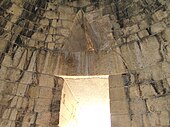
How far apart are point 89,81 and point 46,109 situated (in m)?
1.02

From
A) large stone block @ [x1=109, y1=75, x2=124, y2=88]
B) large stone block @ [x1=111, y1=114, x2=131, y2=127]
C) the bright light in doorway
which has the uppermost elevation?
large stone block @ [x1=109, y1=75, x2=124, y2=88]

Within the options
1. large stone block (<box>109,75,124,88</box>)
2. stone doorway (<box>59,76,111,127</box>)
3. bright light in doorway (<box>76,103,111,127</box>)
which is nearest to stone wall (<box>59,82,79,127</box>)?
stone doorway (<box>59,76,111,127</box>)

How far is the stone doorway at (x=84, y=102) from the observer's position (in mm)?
4284

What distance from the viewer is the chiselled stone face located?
147 inches

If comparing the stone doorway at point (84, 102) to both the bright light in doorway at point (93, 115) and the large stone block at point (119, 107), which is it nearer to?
the bright light in doorway at point (93, 115)

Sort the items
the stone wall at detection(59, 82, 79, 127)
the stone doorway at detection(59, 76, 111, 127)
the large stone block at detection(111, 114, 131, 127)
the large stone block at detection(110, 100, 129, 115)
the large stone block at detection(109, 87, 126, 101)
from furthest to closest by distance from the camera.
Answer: the stone doorway at detection(59, 76, 111, 127) < the stone wall at detection(59, 82, 79, 127) < the large stone block at detection(109, 87, 126, 101) < the large stone block at detection(110, 100, 129, 115) < the large stone block at detection(111, 114, 131, 127)

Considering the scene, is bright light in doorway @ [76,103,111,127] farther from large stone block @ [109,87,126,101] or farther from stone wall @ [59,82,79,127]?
large stone block @ [109,87,126,101]

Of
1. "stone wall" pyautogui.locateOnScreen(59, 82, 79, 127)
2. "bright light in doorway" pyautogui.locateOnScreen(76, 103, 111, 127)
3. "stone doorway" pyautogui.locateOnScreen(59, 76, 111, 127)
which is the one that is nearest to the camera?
"stone wall" pyautogui.locateOnScreen(59, 82, 79, 127)

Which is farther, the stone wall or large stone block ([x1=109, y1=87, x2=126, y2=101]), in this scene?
the stone wall

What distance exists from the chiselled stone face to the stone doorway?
0.20 m

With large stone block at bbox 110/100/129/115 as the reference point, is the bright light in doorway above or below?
above

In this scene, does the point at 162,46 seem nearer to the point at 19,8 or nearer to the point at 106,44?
the point at 106,44

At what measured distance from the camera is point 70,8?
462cm

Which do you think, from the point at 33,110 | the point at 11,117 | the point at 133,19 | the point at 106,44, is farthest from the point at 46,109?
the point at 133,19
